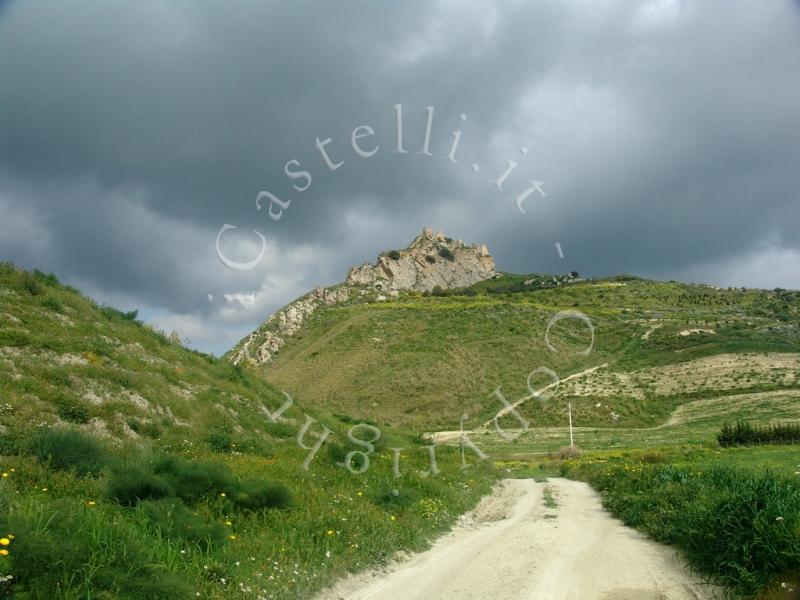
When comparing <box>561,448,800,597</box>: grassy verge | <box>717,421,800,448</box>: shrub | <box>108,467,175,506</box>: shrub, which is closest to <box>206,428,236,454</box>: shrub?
<box>108,467,175,506</box>: shrub

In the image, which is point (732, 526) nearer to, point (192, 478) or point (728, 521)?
point (728, 521)

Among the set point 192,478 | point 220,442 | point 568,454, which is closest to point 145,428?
point 220,442

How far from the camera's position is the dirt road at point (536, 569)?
799cm

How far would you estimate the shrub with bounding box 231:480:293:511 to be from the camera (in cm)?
1034

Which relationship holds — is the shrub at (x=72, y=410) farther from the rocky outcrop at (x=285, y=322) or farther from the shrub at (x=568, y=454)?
the rocky outcrop at (x=285, y=322)

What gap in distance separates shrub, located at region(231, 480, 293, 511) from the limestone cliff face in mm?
137852

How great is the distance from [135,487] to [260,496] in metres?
2.32

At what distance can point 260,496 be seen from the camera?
34.5 ft

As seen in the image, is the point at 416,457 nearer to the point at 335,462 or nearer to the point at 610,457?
the point at 335,462

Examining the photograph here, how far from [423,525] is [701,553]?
5.54 m

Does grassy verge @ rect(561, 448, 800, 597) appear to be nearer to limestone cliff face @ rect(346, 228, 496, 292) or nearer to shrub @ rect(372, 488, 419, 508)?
shrub @ rect(372, 488, 419, 508)

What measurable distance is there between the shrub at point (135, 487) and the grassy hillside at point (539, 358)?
56650 mm

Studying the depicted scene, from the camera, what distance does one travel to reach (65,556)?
564 centimetres

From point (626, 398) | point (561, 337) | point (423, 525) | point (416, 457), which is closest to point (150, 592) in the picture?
point (423, 525)
